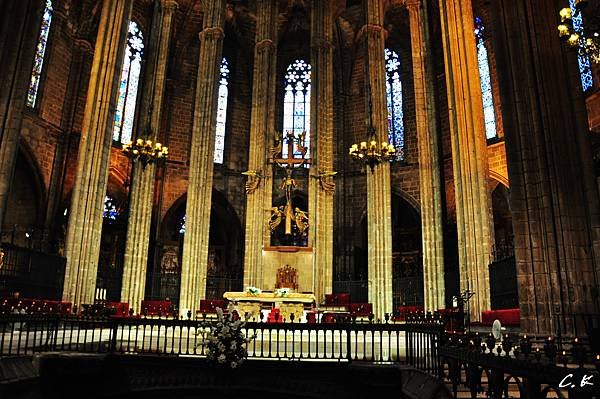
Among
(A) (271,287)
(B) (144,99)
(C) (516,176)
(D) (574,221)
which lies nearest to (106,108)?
(B) (144,99)

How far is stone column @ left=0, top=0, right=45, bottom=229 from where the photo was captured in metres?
11.4

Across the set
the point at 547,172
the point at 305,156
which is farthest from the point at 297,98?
the point at 547,172

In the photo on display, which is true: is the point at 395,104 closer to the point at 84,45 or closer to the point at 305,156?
the point at 305,156

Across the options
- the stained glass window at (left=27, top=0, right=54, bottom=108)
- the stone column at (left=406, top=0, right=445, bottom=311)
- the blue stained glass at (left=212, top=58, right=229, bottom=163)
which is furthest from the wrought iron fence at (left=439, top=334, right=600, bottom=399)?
the blue stained glass at (left=212, top=58, right=229, bottom=163)

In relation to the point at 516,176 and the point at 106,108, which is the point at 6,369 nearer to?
the point at 516,176

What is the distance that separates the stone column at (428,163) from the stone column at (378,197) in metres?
1.40

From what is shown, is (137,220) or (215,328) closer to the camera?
(215,328)

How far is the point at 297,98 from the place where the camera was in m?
28.8

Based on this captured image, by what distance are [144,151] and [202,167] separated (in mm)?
2487

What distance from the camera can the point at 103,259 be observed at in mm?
23656

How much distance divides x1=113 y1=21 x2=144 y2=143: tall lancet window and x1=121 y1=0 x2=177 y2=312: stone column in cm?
397

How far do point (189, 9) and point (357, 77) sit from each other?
1044 centimetres

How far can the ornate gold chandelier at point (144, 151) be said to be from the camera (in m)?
18.9

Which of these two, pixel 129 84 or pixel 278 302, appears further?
pixel 129 84
